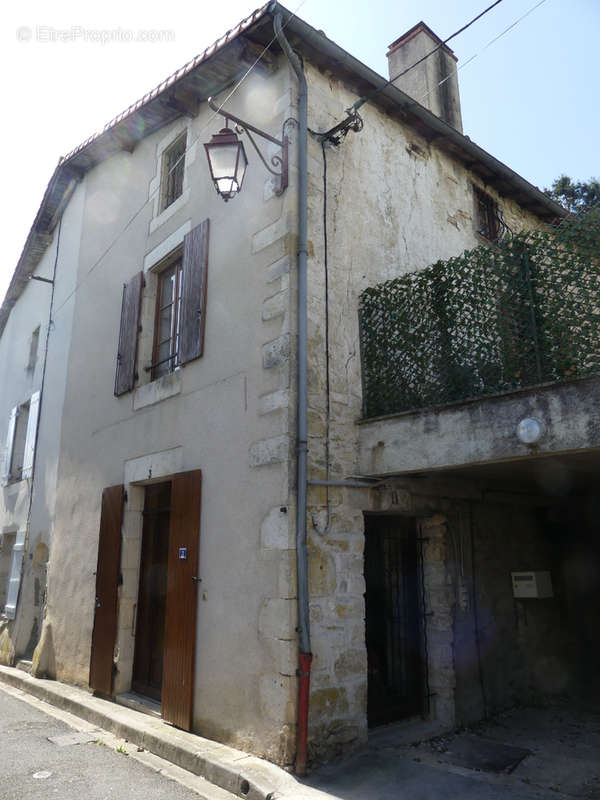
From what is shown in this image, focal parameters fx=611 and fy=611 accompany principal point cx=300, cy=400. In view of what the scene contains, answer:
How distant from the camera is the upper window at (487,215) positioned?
25.2ft

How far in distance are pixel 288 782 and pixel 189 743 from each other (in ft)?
3.55

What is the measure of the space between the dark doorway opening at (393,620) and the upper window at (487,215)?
163 inches

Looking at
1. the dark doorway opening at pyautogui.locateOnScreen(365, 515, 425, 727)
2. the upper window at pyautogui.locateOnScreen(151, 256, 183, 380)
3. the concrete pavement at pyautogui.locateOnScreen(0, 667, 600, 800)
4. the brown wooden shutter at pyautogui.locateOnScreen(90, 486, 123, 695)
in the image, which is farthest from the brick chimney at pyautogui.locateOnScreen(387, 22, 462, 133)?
the concrete pavement at pyautogui.locateOnScreen(0, 667, 600, 800)

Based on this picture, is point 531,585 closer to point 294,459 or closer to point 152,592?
point 294,459

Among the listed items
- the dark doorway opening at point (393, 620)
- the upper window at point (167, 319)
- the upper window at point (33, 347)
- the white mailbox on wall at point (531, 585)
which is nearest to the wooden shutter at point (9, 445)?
the upper window at point (33, 347)

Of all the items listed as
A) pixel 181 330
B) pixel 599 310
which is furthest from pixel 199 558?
pixel 599 310

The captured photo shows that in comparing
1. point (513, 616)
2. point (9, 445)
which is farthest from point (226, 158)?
point (9, 445)

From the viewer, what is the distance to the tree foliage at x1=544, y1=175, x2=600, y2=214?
1549 cm

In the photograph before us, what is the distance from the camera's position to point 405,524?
5578mm

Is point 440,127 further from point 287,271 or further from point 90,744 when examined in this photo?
point 90,744

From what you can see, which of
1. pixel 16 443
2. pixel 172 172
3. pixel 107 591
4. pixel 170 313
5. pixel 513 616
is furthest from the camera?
pixel 16 443

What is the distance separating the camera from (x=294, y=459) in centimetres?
449

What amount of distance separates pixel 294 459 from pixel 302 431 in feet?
0.70

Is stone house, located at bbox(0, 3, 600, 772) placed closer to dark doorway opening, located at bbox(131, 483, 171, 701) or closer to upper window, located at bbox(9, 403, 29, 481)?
dark doorway opening, located at bbox(131, 483, 171, 701)
